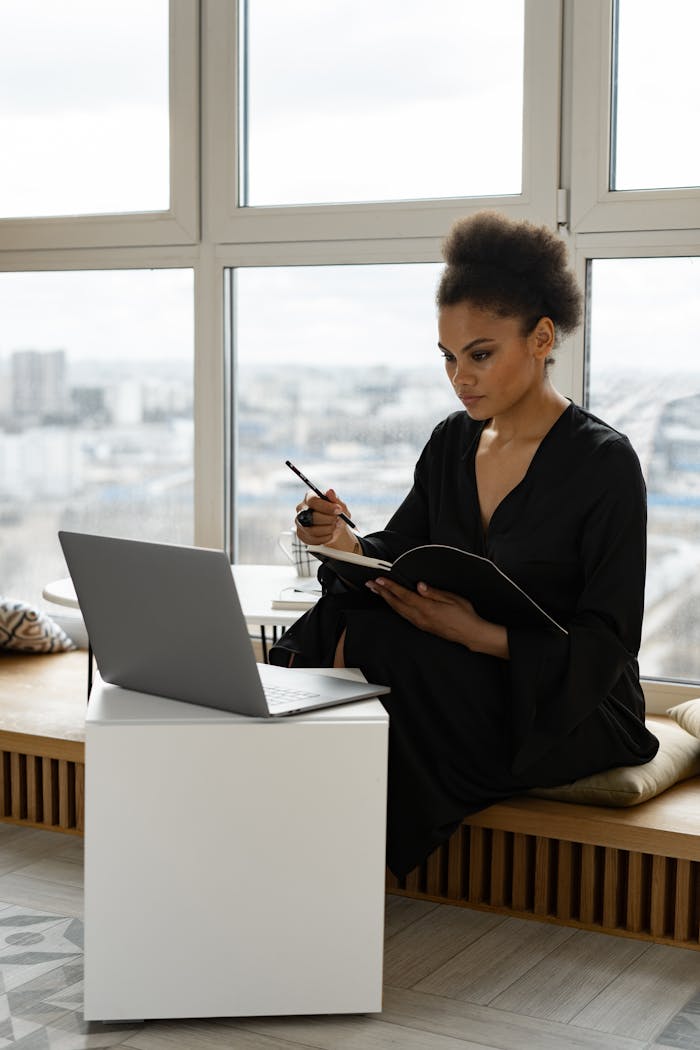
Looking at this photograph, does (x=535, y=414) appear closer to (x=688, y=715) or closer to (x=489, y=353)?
(x=489, y=353)

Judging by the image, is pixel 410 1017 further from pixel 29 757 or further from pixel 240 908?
pixel 29 757

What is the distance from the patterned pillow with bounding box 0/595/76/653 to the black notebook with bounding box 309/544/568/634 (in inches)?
62.5

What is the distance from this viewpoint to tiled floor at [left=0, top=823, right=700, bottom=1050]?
6.23 ft

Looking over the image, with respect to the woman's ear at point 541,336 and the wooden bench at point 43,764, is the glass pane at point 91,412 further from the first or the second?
the woman's ear at point 541,336

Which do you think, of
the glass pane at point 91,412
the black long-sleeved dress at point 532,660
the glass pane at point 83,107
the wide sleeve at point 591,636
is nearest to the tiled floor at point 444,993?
the black long-sleeved dress at point 532,660

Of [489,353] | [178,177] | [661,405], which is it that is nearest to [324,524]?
[489,353]

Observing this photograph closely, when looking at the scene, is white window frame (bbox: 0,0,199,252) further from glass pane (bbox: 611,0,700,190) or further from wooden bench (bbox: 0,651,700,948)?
wooden bench (bbox: 0,651,700,948)

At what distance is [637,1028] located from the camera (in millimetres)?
1946

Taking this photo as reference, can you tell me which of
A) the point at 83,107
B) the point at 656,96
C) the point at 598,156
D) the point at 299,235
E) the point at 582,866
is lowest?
the point at 582,866

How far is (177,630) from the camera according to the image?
6.35 feet

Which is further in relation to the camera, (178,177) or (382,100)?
(178,177)

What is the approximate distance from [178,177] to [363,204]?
585 mm

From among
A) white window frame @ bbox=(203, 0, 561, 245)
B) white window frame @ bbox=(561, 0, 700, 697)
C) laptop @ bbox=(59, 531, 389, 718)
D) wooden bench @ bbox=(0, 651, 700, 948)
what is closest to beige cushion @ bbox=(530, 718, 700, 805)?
wooden bench @ bbox=(0, 651, 700, 948)

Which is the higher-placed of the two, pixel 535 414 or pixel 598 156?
pixel 598 156
